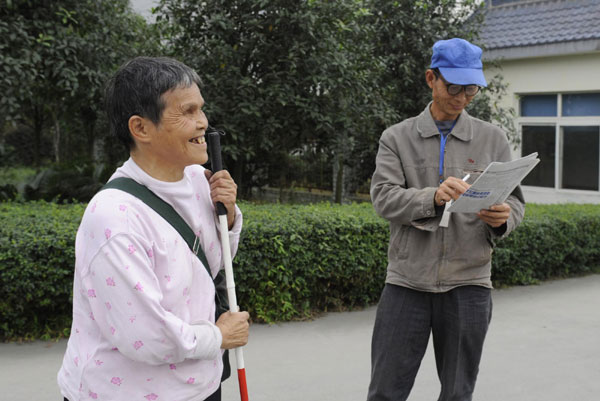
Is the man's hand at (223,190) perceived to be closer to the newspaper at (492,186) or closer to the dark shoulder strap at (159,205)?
the dark shoulder strap at (159,205)

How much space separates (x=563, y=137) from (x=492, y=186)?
417 inches

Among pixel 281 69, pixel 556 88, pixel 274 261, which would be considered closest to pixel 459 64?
pixel 274 261

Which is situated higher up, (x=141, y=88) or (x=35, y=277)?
(x=141, y=88)

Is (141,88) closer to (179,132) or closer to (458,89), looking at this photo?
(179,132)

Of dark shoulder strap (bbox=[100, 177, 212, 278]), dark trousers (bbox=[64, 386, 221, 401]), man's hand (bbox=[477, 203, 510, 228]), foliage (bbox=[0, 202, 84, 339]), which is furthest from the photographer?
foliage (bbox=[0, 202, 84, 339])

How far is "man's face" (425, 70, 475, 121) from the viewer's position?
2994mm

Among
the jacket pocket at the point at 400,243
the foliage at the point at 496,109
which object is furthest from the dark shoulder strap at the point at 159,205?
the foliage at the point at 496,109

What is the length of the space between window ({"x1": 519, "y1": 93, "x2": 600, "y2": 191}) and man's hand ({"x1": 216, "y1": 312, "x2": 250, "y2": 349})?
1123cm

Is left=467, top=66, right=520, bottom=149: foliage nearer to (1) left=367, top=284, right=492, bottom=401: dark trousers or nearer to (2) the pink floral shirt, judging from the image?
(1) left=367, top=284, right=492, bottom=401: dark trousers

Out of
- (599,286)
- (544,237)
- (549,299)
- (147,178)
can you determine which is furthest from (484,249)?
(599,286)

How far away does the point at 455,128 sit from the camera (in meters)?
3.07

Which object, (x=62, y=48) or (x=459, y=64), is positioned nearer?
(x=459, y=64)

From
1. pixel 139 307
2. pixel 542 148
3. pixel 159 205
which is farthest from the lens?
pixel 542 148

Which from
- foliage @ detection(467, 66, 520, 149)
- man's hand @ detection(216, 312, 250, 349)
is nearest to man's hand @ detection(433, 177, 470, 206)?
man's hand @ detection(216, 312, 250, 349)
